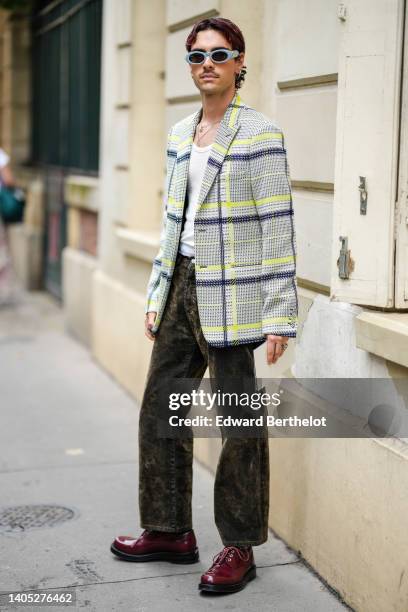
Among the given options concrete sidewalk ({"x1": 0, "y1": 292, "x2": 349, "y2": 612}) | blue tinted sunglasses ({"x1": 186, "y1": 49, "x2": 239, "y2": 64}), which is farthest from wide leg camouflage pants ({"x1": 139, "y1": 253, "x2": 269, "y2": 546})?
blue tinted sunglasses ({"x1": 186, "y1": 49, "x2": 239, "y2": 64})

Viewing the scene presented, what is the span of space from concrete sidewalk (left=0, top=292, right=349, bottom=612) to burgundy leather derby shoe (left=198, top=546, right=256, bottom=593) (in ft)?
0.14

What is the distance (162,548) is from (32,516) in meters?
0.92

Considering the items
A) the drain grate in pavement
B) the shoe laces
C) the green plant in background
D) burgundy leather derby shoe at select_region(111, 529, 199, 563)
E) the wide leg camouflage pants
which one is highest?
the green plant in background

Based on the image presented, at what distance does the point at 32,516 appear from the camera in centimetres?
505

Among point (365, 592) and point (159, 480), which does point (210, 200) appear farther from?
point (365, 592)

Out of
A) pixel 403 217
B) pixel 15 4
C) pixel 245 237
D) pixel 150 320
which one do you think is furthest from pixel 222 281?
pixel 15 4

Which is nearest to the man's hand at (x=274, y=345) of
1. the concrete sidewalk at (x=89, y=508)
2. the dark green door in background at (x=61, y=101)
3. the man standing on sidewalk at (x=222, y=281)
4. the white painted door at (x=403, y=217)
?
the man standing on sidewalk at (x=222, y=281)

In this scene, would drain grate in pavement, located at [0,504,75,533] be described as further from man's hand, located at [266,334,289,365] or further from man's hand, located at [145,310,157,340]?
man's hand, located at [266,334,289,365]

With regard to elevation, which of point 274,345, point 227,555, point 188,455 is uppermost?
point 274,345

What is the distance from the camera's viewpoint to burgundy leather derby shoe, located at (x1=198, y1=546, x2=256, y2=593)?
13.3 feet

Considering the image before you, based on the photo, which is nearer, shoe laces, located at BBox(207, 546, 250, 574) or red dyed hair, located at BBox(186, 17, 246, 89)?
red dyed hair, located at BBox(186, 17, 246, 89)

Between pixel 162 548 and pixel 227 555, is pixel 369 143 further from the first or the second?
pixel 162 548

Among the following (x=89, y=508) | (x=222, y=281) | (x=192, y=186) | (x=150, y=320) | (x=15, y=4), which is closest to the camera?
(x=222, y=281)

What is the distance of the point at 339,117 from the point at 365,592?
5.77 ft
